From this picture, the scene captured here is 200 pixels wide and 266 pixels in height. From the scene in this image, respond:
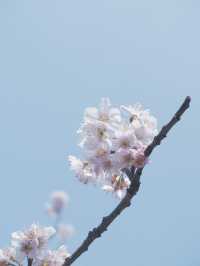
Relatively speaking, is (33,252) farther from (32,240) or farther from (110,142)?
(110,142)

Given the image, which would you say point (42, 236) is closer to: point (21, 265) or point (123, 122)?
point (21, 265)

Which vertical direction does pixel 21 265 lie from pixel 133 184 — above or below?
below

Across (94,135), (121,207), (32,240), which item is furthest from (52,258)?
(121,207)

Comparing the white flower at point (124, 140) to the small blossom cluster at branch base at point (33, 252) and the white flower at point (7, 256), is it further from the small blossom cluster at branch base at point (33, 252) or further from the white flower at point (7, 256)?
the white flower at point (7, 256)

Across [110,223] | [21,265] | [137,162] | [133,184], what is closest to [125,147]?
[137,162]

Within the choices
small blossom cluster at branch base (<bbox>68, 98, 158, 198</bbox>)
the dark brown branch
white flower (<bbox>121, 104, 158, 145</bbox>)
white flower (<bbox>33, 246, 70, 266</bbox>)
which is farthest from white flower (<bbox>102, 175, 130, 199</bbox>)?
the dark brown branch

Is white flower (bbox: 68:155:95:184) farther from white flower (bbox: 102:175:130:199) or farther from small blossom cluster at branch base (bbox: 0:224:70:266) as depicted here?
small blossom cluster at branch base (bbox: 0:224:70:266)
